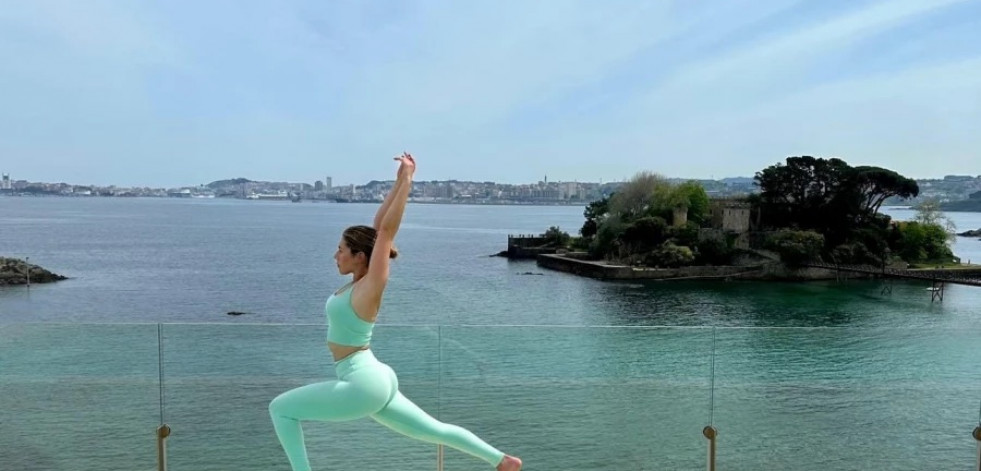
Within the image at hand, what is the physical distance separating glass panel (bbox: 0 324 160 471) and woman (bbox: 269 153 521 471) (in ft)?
5.57

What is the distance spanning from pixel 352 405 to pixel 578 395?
89.1 inches

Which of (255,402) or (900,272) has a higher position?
(255,402)

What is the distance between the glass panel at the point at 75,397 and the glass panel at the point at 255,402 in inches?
7.0

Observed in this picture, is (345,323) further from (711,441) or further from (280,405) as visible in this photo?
(711,441)

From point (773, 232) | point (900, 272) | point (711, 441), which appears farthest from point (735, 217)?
point (711, 441)

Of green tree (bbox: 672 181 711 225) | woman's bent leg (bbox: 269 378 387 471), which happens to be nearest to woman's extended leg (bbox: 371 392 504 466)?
woman's bent leg (bbox: 269 378 387 471)

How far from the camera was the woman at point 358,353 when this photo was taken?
2520mm

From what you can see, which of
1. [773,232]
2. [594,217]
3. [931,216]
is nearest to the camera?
[773,232]

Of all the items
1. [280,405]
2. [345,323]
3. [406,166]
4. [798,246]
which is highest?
[406,166]

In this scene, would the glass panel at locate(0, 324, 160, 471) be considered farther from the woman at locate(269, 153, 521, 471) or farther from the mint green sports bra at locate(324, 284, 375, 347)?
the mint green sports bra at locate(324, 284, 375, 347)

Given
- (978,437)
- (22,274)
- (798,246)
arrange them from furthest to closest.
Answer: (798,246)
(22,274)
(978,437)

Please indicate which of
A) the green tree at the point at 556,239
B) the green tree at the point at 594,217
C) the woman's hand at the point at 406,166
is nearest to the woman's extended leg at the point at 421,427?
the woman's hand at the point at 406,166

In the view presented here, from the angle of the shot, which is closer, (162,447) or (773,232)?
(162,447)

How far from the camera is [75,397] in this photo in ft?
13.7
